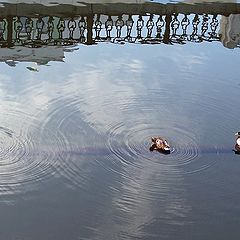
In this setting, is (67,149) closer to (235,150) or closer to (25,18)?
(235,150)

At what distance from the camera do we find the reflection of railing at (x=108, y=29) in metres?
6.13

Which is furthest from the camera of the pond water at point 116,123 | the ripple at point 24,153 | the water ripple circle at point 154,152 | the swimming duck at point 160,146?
the swimming duck at point 160,146

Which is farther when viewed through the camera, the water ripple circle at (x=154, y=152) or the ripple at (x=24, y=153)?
the water ripple circle at (x=154, y=152)

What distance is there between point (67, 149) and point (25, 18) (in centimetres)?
311

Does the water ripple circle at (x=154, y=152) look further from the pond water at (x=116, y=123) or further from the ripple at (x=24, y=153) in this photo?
the ripple at (x=24, y=153)

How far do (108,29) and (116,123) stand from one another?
2.44 metres

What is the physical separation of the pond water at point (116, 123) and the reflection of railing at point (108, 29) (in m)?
0.02

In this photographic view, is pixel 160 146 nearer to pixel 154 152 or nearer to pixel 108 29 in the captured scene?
pixel 154 152

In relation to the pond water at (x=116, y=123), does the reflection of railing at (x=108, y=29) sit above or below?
above

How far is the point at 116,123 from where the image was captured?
4.34 m

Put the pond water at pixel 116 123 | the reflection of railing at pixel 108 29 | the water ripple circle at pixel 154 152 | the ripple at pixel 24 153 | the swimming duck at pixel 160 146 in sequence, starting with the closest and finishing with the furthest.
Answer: the pond water at pixel 116 123, the ripple at pixel 24 153, the water ripple circle at pixel 154 152, the swimming duck at pixel 160 146, the reflection of railing at pixel 108 29

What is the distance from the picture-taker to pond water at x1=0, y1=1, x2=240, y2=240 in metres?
3.28

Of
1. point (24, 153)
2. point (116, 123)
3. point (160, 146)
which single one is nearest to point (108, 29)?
point (116, 123)

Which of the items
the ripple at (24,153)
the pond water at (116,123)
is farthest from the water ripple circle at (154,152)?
the ripple at (24,153)
